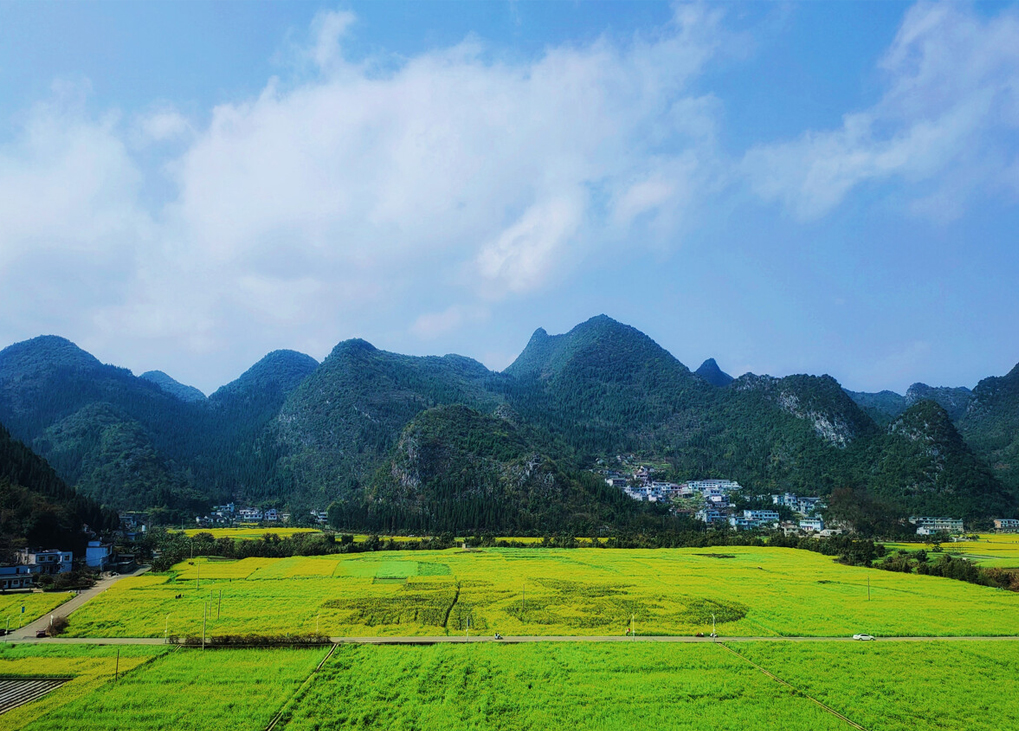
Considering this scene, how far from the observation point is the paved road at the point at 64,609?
40388 millimetres

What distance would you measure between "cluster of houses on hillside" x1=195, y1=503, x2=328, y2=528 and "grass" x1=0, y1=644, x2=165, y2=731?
295 ft

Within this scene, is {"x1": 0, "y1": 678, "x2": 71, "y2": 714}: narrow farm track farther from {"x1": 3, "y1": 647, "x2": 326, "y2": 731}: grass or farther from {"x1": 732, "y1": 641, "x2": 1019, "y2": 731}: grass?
{"x1": 732, "y1": 641, "x2": 1019, "y2": 731}: grass

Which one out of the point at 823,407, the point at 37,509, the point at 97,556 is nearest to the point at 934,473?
the point at 823,407

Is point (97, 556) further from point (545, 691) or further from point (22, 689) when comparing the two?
point (545, 691)

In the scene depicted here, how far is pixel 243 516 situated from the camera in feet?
441

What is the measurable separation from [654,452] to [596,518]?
8624 cm

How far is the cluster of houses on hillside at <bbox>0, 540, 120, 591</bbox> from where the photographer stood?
57.2m

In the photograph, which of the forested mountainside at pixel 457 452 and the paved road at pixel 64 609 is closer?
the paved road at pixel 64 609

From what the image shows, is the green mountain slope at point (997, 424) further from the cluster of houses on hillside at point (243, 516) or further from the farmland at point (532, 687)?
the cluster of houses on hillside at point (243, 516)

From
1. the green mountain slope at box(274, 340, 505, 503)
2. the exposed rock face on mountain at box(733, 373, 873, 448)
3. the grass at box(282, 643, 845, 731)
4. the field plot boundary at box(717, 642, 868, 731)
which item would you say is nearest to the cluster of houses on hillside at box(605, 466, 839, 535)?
the exposed rock face on mountain at box(733, 373, 873, 448)

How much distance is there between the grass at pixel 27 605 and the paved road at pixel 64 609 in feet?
1.52

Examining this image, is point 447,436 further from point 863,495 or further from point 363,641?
point 363,641

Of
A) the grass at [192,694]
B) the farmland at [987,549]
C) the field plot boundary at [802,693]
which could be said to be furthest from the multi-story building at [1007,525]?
the grass at [192,694]

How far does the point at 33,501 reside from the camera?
74.7 meters
